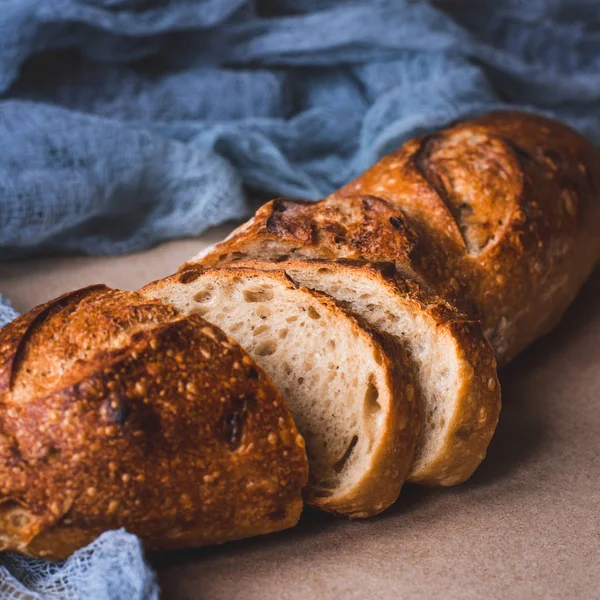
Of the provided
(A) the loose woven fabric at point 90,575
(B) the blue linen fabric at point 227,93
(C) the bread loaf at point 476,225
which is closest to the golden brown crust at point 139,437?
(A) the loose woven fabric at point 90,575

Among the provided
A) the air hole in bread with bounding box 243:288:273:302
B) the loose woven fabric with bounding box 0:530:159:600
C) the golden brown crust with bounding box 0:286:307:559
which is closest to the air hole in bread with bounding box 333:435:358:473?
the golden brown crust with bounding box 0:286:307:559

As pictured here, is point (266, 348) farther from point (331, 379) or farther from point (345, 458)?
point (345, 458)

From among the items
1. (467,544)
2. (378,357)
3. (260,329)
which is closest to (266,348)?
(260,329)

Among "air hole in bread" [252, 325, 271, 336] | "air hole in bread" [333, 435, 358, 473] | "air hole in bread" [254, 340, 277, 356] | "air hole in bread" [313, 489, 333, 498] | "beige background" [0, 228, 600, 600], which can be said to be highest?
"air hole in bread" [252, 325, 271, 336]

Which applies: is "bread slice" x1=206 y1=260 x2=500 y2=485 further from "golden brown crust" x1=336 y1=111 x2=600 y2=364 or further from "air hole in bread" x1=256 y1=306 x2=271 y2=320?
"golden brown crust" x1=336 y1=111 x2=600 y2=364

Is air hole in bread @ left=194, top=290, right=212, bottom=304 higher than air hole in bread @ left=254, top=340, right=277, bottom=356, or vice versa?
air hole in bread @ left=194, top=290, right=212, bottom=304

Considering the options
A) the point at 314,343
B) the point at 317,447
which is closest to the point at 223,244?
the point at 314,343
